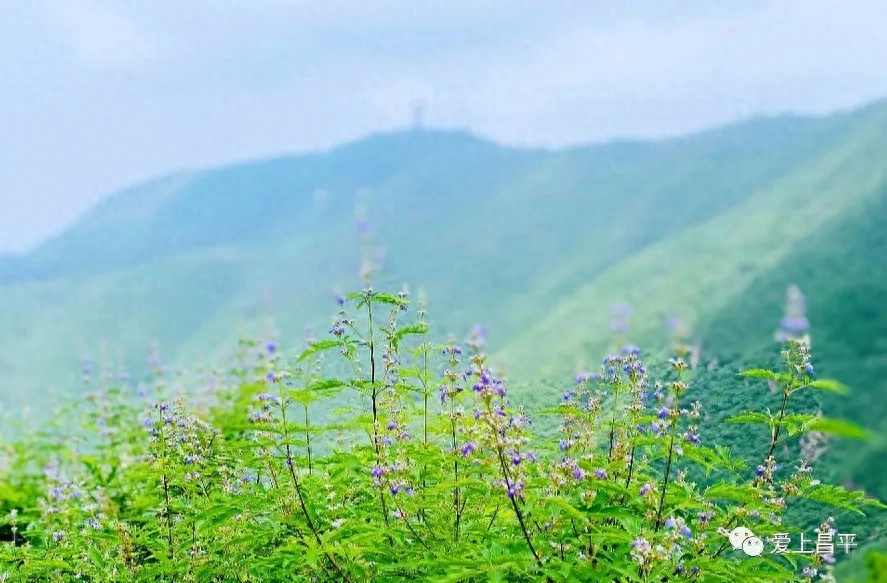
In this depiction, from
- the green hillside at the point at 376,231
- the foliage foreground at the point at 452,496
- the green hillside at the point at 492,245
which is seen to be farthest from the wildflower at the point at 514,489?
the green hillside at the point at 376,231

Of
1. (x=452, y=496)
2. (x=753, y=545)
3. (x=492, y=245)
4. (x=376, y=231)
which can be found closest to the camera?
(x=753, y=545)

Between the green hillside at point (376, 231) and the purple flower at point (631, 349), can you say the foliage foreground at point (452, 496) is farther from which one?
the green hillside at point (376, 231)

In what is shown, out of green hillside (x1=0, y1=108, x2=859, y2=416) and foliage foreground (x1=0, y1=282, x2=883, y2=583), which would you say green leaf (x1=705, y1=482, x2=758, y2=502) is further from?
green hillside (x1=0, y1=108, x2=859, y2=416)

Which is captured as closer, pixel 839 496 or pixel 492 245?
pixel 839 496

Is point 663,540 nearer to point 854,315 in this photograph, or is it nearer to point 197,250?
point 854,315

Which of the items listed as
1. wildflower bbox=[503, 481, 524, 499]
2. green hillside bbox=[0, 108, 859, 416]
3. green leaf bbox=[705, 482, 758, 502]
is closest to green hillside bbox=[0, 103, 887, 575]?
green hillside bbox=[0, 108, 859, 416]

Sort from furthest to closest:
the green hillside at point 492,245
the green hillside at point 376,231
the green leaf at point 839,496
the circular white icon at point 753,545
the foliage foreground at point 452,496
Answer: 1. the green hillside at point 376,231
2. the green hillside at point 492,245
3. the circular white icon at point 753,545
4. the green leaf at point 839,496
5. the foliage foreground at point 452,496

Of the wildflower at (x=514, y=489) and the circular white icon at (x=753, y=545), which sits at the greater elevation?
the wildflower at (x=514, y=489)

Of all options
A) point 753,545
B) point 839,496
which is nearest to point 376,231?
point 753,545

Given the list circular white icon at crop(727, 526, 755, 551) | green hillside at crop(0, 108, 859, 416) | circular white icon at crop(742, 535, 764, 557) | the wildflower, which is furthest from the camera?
green hillside at crop(0, 108, 859, 416)

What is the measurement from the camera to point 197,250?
36.4 meters

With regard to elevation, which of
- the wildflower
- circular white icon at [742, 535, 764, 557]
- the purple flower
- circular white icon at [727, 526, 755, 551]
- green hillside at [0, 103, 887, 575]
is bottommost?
circular white icon at [742, 535, 764, 557]

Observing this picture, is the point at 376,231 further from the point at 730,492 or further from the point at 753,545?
the point at 730,492

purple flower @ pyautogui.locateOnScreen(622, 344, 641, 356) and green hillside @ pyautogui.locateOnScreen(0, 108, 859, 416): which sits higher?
green hillside @ pyautogui.locateOnScreen(0, 108, 859, 416)
